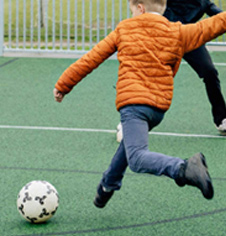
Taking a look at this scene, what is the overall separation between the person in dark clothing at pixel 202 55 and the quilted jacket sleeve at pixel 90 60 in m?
2.33

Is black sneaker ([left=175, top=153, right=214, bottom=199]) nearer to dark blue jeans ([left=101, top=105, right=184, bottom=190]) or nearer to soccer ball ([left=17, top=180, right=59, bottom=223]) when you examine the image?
dark blue jeans ([left=101, top=105, right=184, bottom=190])

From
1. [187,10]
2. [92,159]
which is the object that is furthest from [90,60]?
[187,10]

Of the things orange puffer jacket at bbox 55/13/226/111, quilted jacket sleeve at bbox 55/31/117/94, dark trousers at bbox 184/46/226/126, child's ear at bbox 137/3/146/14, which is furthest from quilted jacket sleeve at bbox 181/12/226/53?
dark trousers at bbox 184/46/226/126

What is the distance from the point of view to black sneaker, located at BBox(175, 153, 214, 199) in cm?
386

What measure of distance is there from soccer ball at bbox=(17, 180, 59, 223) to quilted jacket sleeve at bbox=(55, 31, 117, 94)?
2.54 ft

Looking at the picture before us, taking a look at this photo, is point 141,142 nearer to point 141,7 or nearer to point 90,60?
point 90,60

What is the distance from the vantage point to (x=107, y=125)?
792cm

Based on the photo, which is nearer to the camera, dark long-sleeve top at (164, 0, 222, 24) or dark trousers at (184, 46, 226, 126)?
dark long-sleeve top at (164, 0, 222, 24)

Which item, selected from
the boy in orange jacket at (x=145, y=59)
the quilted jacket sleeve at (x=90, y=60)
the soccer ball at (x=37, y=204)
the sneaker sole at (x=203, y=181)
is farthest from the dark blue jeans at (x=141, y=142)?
the soccer ball at (x=37, y=204)

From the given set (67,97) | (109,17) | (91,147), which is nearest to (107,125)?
(91,147)

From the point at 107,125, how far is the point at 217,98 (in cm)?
147

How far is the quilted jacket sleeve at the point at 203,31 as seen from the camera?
4.37 meters

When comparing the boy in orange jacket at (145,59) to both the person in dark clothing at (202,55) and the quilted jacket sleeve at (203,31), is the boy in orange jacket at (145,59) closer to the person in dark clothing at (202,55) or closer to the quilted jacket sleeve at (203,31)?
the quilted jacket sleeve at (203,31)

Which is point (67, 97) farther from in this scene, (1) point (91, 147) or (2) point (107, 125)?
Answer: (1) point (91, 147)
